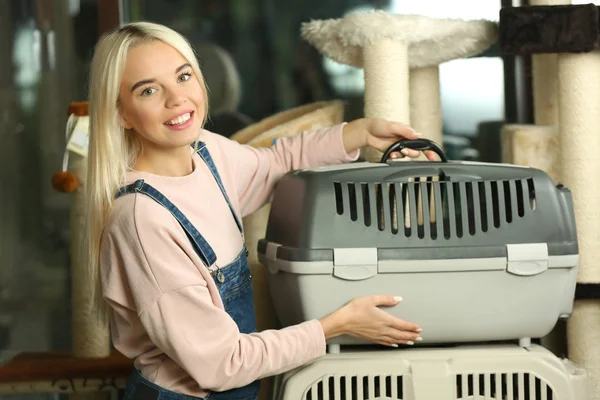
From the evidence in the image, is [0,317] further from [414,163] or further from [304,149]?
[414,163]

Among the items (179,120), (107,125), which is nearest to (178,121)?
(179,120)

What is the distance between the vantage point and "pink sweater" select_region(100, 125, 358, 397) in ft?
4.12

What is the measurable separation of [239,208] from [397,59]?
484 mm

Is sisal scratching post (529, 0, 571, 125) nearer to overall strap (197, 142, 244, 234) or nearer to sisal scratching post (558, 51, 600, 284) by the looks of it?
sisal scratching post (558, 51, 600, 284)

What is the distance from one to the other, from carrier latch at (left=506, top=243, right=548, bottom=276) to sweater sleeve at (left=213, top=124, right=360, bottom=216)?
368 millimetres

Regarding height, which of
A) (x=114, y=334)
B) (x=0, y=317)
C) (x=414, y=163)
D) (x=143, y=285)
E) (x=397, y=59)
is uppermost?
(x=397, y=59)

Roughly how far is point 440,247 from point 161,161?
47 cm

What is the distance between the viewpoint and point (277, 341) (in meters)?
1.29

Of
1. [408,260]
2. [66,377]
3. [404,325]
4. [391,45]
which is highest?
[391,45]

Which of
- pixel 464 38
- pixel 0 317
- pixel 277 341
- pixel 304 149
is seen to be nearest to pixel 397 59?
pixel 464 38

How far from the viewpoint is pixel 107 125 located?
4.41 ft

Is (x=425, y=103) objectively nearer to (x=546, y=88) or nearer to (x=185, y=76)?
(x=546, y=88)

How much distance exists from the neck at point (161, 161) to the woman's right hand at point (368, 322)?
0.35m

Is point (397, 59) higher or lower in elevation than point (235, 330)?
higher
